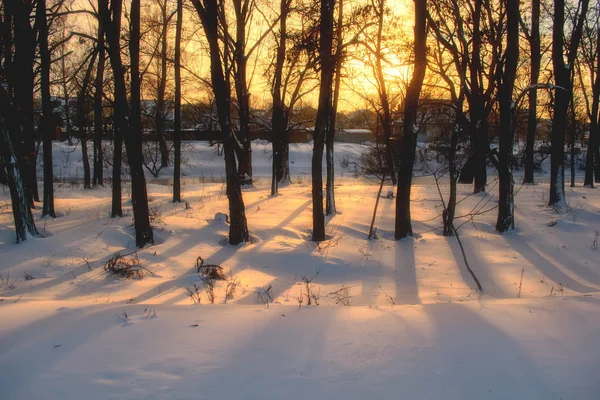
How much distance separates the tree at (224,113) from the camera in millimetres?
9617

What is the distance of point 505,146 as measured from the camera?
11.9 metres

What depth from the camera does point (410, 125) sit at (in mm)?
10992

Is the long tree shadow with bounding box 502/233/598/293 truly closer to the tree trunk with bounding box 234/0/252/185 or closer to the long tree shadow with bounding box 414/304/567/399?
the long tree shadow with bounding box 414/304/567/399

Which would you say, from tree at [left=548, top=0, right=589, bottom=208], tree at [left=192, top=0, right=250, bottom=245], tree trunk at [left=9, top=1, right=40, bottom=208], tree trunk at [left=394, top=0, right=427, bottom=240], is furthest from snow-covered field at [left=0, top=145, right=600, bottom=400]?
tree at [left=548, top=0, right=589, bottom=208]

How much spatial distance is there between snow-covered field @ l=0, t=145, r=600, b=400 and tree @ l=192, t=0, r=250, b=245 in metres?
0.84

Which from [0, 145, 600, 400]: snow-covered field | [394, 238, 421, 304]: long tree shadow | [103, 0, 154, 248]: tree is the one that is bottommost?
[394, 238, 421, 304]: long tree shadow

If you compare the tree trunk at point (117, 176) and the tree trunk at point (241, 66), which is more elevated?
the tree trunk at point (241, 66)

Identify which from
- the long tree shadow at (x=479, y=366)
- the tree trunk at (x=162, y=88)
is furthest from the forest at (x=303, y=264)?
the tree trunk at (x=162, y=88)

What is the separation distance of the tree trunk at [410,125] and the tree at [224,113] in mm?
3887

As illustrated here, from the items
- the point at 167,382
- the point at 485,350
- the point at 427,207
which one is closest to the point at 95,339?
the point at 167,382

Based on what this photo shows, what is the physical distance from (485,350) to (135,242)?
8548mm

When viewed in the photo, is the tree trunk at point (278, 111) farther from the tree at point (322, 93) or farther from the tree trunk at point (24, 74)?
the tree trunk at point (24, 74)

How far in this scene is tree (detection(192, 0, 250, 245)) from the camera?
31.6 ft

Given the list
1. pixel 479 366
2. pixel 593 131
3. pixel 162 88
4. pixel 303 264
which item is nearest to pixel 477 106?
pixel 303 264
